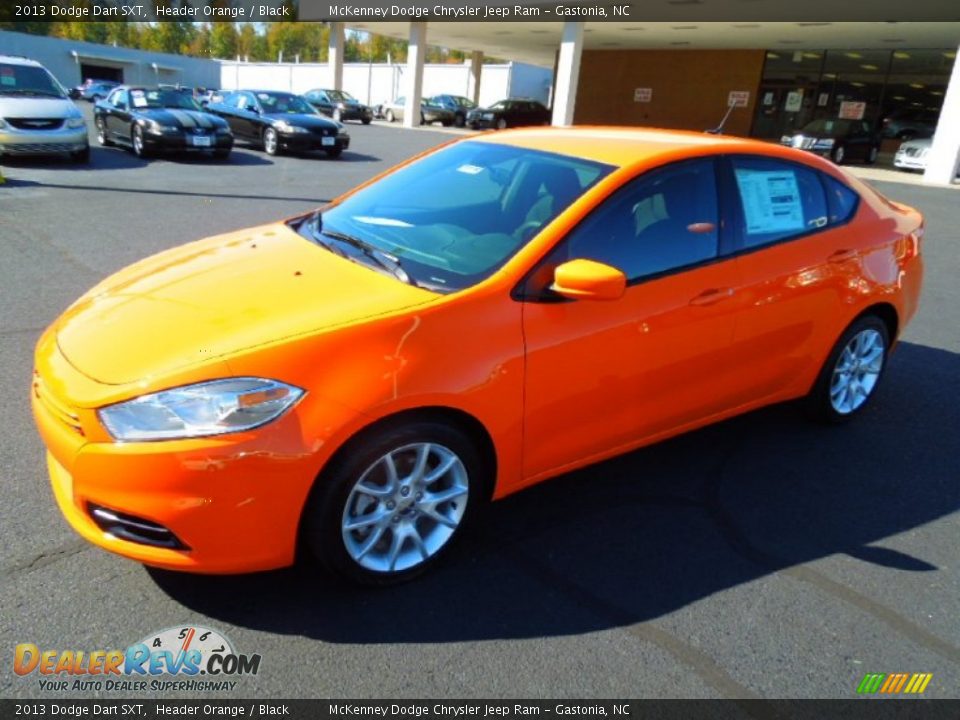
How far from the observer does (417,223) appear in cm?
339

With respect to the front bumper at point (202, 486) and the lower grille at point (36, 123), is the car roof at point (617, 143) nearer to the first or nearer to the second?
the front bumper at point (202, 486)

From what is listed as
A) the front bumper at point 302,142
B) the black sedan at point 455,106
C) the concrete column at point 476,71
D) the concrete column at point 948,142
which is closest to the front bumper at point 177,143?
the front bumper at point 302,142

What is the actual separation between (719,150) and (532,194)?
1.01m

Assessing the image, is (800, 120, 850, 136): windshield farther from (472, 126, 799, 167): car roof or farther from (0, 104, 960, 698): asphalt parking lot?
(472, 126, 799, 167): car roof

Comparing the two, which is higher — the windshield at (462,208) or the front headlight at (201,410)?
the windshield at (462,208)

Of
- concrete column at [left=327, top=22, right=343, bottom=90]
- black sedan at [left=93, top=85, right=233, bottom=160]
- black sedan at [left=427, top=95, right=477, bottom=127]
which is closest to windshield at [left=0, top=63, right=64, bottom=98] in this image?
black sedan at [left=93, top=85, right=233, bottom=160]

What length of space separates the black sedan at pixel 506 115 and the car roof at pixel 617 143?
3189cm

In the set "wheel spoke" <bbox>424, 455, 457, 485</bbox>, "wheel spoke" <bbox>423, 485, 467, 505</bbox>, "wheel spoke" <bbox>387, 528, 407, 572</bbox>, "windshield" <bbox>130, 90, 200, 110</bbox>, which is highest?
"windshield" <bbox>130, 90, 200, 110</bbox>

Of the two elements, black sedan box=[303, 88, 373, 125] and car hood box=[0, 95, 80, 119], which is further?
black sedan box=[303, 88, 373, 125]

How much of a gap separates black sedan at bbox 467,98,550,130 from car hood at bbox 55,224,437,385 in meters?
32.9

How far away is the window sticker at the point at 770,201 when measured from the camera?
142 inches

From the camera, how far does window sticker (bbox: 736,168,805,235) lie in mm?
3600

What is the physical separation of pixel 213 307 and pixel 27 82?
508 inches

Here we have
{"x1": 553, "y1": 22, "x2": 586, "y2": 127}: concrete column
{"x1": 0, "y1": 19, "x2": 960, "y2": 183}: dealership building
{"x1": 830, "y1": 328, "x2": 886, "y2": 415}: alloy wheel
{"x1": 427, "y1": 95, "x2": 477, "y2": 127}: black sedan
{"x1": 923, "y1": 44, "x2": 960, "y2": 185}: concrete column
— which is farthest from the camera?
{"x1": 427, "y1": 95, "x2": 477, "y2": 127}: black sedan
